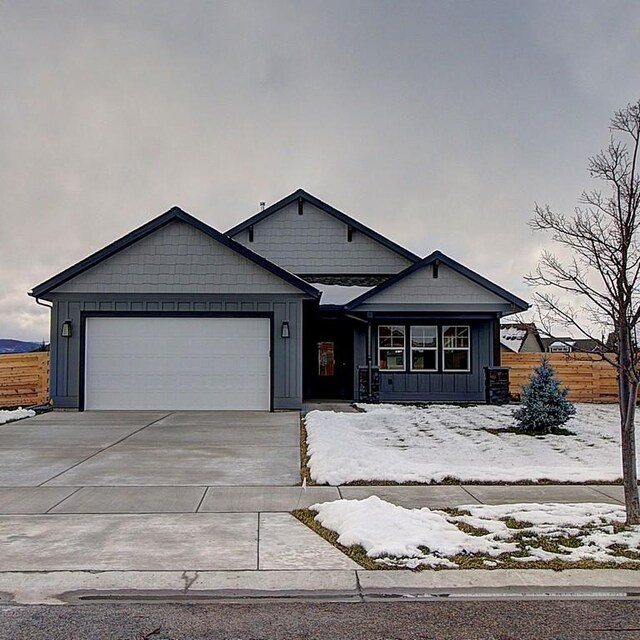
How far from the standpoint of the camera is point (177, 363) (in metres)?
16.3

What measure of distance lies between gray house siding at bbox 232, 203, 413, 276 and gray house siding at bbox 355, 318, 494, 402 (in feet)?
11.2

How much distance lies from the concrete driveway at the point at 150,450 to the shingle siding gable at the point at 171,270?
3216mm

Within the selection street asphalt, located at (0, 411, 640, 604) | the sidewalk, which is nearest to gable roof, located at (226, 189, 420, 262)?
street asphalt, located at (0, 411, 640, 604)

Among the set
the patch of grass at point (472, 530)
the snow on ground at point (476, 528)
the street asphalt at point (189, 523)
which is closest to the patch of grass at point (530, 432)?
the street asphalt at point (189, 523)

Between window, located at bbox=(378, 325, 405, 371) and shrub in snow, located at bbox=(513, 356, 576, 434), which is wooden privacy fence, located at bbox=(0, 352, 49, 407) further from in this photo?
shrub in snow, located at bbox=(513, 356, 576, 434)

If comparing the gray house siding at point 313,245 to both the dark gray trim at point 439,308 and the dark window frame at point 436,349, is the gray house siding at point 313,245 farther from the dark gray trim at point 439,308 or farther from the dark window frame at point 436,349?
the dark gray trim at point 439,308

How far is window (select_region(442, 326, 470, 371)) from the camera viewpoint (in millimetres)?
19000

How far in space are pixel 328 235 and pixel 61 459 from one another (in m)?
13.6

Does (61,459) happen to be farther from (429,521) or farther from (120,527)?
(429,521)

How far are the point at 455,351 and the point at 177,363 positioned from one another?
26.3 ft

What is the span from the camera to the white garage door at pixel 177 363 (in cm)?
1619

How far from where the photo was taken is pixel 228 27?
544 inches

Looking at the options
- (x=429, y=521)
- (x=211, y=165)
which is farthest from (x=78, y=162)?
(x=429, y=521)

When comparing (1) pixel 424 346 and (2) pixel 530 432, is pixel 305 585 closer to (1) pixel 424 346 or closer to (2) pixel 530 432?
(2) pixel 530 432
